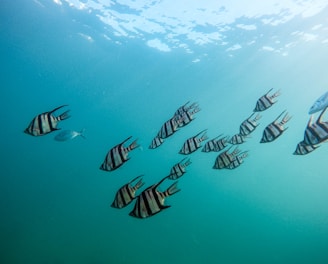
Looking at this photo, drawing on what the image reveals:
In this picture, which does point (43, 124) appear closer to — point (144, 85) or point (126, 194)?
point (126, 194)

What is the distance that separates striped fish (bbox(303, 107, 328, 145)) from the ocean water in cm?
486

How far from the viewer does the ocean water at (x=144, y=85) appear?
25406mm

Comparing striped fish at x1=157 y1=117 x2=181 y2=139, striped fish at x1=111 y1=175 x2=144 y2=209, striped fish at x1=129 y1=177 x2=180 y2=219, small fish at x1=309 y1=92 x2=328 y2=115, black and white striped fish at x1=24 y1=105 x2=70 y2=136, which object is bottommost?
striped fish at x1=129 y1=177 x2=180 y2=219

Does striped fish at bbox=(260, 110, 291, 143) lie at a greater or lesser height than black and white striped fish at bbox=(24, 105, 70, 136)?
lesser

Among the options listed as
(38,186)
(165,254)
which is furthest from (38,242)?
(38,186)

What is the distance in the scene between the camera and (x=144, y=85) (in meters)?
59.8

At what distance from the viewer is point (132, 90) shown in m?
68.8

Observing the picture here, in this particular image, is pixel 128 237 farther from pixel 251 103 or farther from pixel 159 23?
pixel 251 103

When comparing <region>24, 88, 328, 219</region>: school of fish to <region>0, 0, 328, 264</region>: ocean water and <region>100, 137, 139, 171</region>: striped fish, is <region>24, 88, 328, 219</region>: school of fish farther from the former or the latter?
<region>0, 0, 328, 264</region>: ocean water

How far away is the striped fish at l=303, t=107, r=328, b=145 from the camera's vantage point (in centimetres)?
384

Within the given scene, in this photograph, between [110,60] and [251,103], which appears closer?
[110,60]

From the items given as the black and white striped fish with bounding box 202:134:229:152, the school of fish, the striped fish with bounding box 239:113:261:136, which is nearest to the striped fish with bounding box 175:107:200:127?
the school of fish

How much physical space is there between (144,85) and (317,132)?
5707cm

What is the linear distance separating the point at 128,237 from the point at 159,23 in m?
21.5
